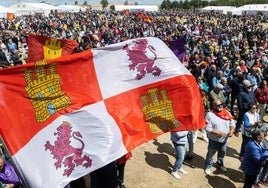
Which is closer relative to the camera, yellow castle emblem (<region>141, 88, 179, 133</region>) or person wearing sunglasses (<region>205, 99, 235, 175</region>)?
yellow castle emblem (<region>141, 88, 179, 133</region>)

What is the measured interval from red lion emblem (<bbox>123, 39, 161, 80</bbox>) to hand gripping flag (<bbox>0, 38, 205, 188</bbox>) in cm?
1

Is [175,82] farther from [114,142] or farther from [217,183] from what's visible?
[217,183]

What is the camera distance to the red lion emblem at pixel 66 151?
3.71 meters

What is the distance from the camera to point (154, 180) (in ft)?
23.9

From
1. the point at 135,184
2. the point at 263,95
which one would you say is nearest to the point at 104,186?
the point at 135,184

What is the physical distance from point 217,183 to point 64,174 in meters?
4.50

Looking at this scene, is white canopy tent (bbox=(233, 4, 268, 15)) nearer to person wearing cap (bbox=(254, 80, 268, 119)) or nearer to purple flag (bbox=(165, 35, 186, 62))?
person wearing cap (bbox=(254, 80, 268, 119))

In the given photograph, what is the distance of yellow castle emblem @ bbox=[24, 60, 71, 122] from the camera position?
379 centimetres

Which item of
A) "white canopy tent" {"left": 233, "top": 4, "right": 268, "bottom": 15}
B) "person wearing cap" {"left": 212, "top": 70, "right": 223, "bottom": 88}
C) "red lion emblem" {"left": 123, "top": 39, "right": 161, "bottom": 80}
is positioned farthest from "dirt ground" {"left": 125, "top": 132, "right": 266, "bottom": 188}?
"white canopy tent" {"left": 233, "top": 4, "right": 268, "bottom": 15}

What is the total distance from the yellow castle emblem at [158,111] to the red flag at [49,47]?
4038 millimetres

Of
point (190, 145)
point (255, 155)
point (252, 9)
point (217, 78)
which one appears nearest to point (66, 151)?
point (255, 155)

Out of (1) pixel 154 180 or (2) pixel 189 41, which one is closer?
(1) pixel 154 180

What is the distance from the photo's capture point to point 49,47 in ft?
26.9

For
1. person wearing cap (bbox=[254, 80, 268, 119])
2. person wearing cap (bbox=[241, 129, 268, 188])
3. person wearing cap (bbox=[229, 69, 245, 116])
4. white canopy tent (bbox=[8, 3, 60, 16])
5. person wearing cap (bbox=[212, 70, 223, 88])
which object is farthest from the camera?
white canopy tent (bbox=[8, 3, 60, 16])
